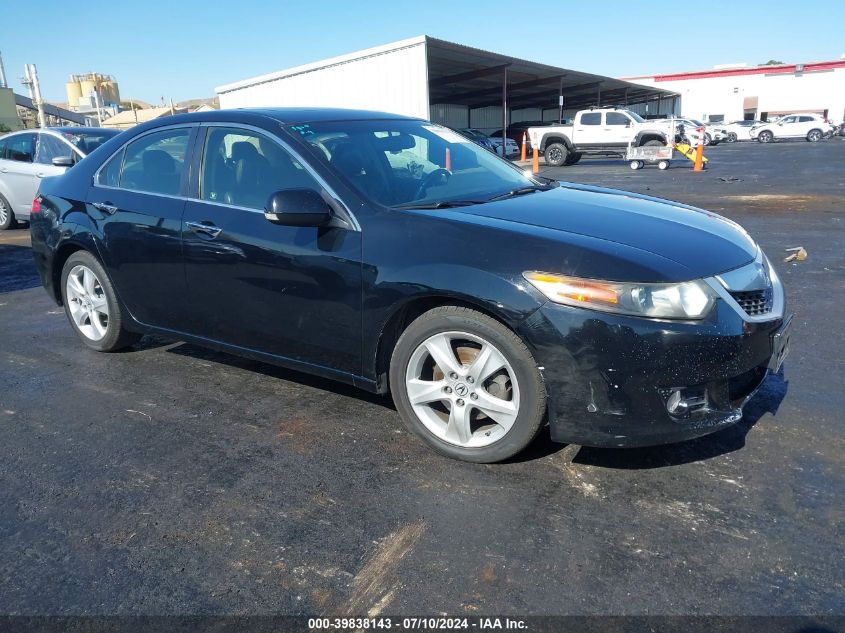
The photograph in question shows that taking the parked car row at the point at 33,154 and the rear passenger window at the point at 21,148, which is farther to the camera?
the rear passenger window at the point at 21,148

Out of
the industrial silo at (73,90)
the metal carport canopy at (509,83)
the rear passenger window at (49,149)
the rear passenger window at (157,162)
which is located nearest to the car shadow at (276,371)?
the rear passenger window at (157,162)

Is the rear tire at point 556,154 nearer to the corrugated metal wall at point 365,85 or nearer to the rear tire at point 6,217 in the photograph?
the corrugated metal wall at point 365,85

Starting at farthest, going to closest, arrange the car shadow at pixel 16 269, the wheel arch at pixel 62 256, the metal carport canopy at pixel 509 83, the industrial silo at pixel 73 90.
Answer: the industrial silo at pixel 73 90
the metal carport canopy at pixel 509 83
the car shadow at pixel 16 269
the wheel arch at pixel 62 256

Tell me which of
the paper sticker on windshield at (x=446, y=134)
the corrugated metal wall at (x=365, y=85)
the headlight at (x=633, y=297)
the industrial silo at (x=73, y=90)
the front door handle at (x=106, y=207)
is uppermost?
the industrial silo at (x=73, y=90)

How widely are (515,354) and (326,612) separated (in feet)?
3.92

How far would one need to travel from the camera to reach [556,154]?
2592 centimetres

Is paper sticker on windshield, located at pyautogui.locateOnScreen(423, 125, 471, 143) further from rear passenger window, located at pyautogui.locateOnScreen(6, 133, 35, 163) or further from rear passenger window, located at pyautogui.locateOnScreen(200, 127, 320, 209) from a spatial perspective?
rear passenger window, located at pyautogui.locateOnScreen(6, 133, 35, 163)

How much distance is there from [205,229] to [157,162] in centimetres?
77

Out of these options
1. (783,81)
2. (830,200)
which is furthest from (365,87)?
(783,81)

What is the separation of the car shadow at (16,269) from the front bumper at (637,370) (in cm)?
638

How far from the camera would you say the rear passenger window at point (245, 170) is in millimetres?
3350

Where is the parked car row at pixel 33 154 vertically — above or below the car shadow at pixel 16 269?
above

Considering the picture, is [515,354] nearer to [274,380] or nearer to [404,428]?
[404,428]

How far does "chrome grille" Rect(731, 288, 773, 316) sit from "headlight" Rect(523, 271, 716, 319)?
0.23 m
